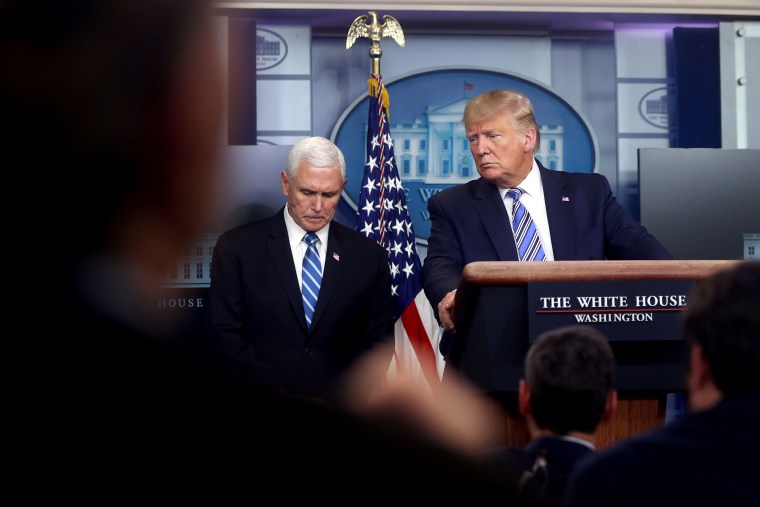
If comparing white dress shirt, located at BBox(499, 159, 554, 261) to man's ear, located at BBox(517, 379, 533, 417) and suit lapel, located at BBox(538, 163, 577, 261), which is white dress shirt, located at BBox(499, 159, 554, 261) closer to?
suit lapel, located at BBox(538, 163, 577, 261)

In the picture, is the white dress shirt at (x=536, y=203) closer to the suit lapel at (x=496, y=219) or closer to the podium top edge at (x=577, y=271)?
the suit lapel at (x=496, y=219)

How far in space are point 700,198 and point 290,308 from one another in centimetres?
309

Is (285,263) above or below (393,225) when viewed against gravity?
below

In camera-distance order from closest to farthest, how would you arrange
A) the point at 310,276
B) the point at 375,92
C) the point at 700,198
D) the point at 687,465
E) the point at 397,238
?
the point at 687,465, the point at 310,276, the point at 397,238, the point at 375,92, the point at 700,198

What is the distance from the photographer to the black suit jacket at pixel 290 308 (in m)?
4.09

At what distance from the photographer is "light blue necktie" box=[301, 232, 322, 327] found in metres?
4.24

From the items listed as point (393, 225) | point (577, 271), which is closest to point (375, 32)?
point (393, 225)

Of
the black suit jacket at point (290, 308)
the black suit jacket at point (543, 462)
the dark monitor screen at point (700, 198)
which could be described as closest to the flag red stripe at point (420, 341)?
the black suit jacket at point (290, 308)

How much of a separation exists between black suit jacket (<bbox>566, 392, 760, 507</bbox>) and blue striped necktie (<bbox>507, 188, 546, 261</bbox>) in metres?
2.56

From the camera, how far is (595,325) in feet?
7.95

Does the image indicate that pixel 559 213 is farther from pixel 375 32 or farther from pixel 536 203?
pixel 375 32

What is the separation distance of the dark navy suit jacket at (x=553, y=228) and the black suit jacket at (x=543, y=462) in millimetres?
1869

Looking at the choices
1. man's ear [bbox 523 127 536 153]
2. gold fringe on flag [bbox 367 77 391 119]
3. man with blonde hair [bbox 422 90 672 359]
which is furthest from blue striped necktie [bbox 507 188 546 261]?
gold fringe on flag [bbox 367 77 391 119]

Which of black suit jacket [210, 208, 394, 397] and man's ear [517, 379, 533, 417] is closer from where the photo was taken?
man's ear [517, 379, 533, 417]
